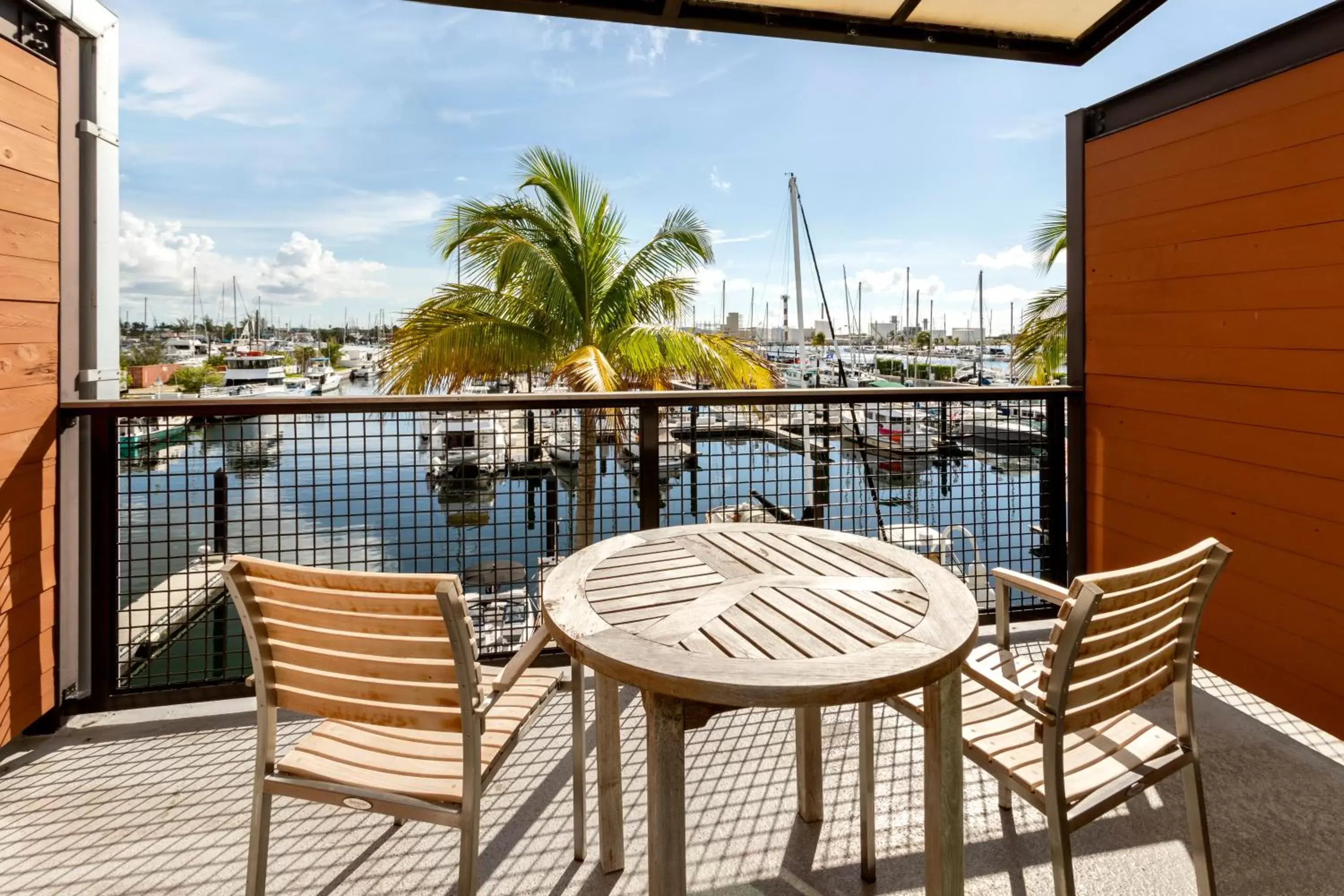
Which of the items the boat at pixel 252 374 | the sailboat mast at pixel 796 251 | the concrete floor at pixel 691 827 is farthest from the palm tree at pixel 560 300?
the boat at pixel 252 374

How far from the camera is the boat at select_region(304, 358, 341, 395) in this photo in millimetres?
→ 16875

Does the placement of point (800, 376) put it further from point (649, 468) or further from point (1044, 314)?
point (649, 468)

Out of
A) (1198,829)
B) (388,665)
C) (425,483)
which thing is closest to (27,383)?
(425,483)

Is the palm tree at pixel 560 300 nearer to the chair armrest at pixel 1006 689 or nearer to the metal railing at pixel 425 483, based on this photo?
the metal railing at pixel 425 483

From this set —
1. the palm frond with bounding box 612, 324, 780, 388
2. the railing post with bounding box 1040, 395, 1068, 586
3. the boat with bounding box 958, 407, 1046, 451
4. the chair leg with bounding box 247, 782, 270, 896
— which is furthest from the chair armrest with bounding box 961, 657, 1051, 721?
the palm frond with bounding box 612, 324, 780, 388

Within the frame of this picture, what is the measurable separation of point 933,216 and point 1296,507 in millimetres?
37130

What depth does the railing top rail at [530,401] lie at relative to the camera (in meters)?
2.35

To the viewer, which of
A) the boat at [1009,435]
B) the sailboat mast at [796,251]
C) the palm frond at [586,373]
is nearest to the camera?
the boat at [1009,435]

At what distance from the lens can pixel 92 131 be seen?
2320 mm

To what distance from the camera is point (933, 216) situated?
3562 cm

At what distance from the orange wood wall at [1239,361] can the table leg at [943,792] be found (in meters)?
1.81

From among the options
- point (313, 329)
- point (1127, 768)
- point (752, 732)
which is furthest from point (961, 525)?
point (313, 329)

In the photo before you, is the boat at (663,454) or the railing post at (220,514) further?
the boat at (663,454)

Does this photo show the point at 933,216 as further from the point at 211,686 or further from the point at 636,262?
the point at 211,686
